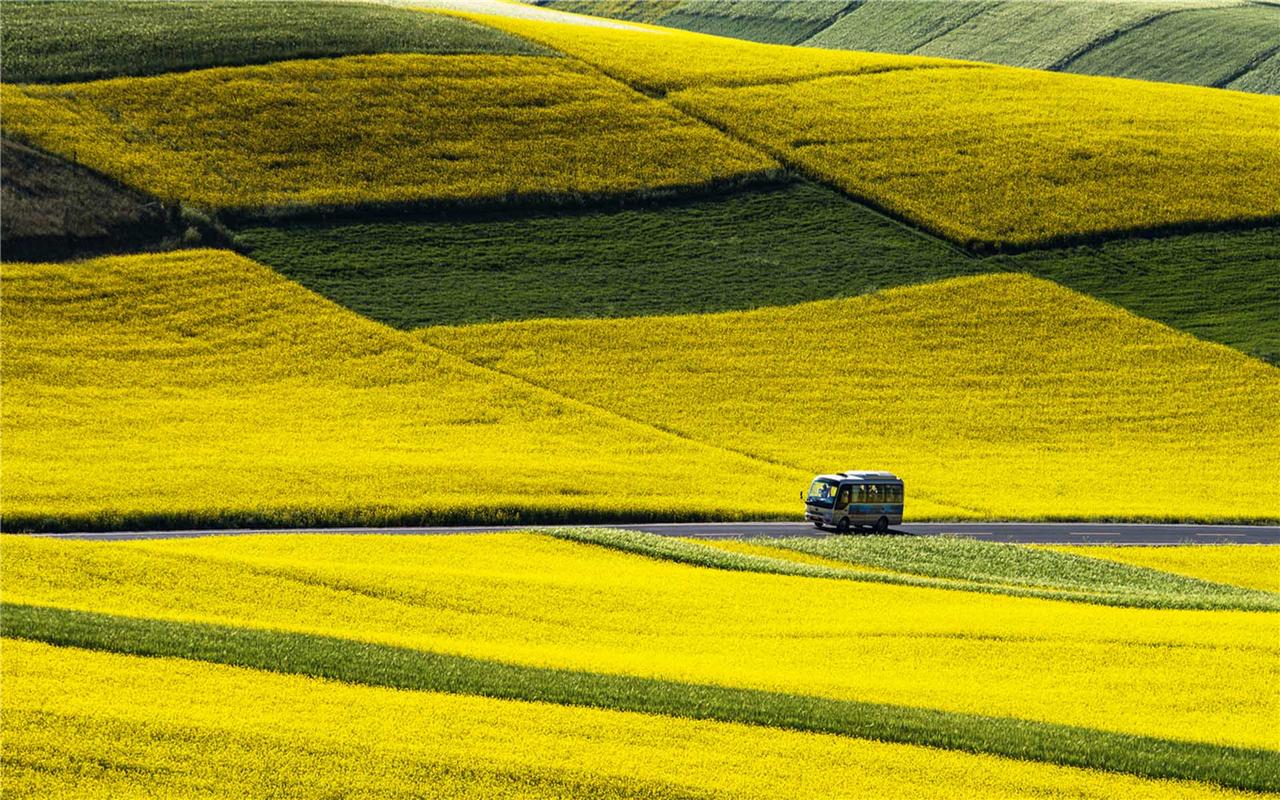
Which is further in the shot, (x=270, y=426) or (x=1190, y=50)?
(x=1190, y=50)

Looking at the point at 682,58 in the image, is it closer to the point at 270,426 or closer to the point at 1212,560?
the point at 270,426

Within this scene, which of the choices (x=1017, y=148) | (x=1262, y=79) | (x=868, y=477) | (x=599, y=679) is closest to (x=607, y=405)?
(x=868, y=477)

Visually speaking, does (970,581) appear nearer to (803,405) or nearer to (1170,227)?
(803,405)

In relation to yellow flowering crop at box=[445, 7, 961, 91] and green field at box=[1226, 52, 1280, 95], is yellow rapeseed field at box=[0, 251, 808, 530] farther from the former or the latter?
green field at box=[1226, 52, 1280, 95]

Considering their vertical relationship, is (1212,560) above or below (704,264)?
below

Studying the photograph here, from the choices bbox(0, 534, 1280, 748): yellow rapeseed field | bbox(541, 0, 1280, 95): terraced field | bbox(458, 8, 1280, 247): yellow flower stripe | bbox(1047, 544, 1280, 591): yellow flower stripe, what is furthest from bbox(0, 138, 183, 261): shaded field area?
bbox(541, 0, 1280, 95): terraced field
